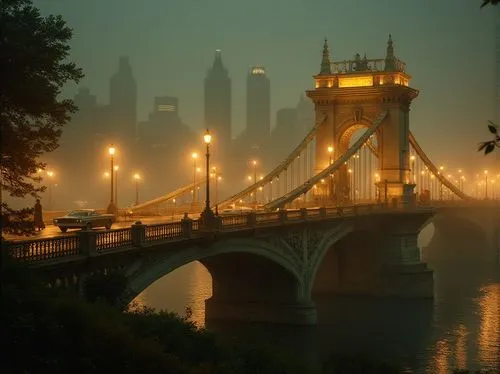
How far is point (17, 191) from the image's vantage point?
3097 centimetres

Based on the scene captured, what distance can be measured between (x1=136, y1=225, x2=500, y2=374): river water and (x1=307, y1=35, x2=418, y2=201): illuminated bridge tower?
11.8 m

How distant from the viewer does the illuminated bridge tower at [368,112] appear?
78.1 metres

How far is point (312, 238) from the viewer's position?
A: 58031 millimetres

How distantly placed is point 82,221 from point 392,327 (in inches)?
1069

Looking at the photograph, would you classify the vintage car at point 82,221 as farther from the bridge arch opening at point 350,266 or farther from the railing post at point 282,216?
the bridge arch opening at point 350,266

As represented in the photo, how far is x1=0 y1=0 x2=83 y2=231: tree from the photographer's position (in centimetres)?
2834

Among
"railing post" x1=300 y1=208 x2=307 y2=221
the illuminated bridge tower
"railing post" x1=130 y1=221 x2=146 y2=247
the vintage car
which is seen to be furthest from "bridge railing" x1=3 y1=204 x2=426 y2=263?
the illuminated bridge tower

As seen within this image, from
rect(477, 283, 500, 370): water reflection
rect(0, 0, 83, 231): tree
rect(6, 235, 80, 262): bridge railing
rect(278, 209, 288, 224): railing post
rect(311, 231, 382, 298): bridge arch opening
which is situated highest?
rect(0, 0, 83, 231): tree

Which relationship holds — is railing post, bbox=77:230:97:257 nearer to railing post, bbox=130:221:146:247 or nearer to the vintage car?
railing post, bbox=130:221:146:247

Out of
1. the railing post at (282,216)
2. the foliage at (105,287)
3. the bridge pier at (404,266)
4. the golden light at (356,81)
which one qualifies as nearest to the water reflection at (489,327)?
the bridge pier at (404,266)

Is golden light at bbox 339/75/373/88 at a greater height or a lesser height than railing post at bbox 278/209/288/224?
greater

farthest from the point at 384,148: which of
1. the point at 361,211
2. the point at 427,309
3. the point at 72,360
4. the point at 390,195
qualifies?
the point at 72,360

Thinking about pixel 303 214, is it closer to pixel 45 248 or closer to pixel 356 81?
pixel 356 81

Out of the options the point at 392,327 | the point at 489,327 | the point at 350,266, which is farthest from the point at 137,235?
the point at 350,266
